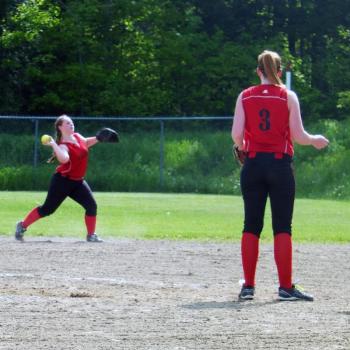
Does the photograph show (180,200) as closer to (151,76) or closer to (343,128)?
(343,128)

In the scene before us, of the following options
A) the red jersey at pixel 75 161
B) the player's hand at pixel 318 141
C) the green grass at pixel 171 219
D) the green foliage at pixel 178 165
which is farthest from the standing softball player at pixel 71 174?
the green foliage at pixel 178 165

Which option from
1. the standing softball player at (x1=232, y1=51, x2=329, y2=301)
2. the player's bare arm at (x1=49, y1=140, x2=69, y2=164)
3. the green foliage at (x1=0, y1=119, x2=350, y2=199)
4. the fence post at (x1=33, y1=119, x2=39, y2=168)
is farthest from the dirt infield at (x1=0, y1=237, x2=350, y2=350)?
the fence post at (x1=33, y1=119, x2=39, y2=168)

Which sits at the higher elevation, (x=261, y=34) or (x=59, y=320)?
(x=261, y=34)

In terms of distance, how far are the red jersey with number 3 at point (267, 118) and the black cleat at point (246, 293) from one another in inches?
44.7

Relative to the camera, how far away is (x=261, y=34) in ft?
159

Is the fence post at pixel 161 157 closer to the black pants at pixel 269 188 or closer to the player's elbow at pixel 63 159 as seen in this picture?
the player's elbow at pixel 63 159

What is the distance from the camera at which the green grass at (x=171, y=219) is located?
56.7 ft

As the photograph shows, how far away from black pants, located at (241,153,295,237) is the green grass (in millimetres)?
6810

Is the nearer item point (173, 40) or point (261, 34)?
point (173, 40)

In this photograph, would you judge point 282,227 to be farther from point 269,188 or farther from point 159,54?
point 159,54

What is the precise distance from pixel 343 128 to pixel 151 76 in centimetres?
949

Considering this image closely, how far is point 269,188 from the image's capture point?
31.4 ft

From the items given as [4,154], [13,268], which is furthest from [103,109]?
[13,268]

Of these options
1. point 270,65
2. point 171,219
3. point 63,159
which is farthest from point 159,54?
point 270,65
